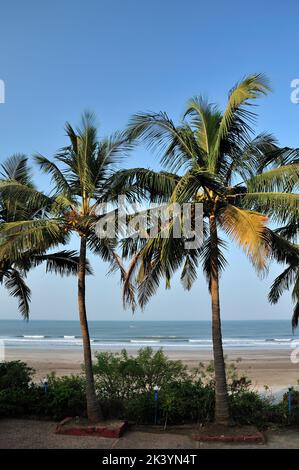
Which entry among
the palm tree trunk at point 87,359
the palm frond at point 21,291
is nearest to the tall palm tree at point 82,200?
the palm tree trunk at point 87,359

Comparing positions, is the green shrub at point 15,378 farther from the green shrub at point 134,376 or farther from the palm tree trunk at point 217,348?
the palm tree trunk at point 217,348

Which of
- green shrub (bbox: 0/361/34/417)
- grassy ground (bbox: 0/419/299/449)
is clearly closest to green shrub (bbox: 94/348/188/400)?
grassy ground (bbox: 0/419/299/449)

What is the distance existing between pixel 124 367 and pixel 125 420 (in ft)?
4.02

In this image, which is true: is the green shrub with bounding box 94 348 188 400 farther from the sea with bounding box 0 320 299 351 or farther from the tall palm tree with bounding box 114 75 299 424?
the sea with bounding box 0 320 299 351

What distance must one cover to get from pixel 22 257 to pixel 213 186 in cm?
565

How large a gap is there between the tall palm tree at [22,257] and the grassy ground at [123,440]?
4143 mm

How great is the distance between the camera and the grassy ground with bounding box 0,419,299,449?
774 cm

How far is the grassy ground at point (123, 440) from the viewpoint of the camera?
7.74 m

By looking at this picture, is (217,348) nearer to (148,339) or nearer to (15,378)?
(15,378)

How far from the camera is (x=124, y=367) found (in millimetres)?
9938

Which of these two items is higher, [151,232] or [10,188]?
[10,188]

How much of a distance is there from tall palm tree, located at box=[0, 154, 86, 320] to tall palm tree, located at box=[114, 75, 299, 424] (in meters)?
2.60
